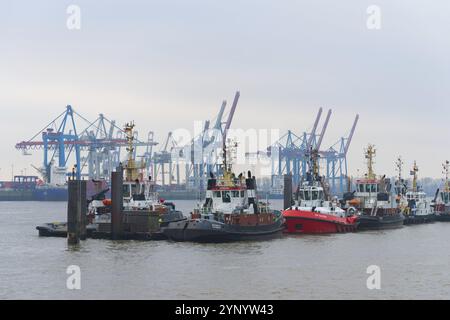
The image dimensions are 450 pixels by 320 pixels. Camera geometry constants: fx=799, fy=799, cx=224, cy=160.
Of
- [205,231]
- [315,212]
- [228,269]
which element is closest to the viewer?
[228,269]

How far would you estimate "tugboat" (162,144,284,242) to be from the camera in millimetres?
54969

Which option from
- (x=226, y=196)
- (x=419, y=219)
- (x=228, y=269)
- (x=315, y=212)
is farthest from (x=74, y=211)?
(x=419, y=219)

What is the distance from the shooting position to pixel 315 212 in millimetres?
67938

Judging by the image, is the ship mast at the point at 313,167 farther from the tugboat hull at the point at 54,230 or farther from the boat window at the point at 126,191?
the tugboat hull at the point at 54,230

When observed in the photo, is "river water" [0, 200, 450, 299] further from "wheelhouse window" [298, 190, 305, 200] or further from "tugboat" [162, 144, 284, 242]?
"wheelhouse window" [298, 190, 305, 200]

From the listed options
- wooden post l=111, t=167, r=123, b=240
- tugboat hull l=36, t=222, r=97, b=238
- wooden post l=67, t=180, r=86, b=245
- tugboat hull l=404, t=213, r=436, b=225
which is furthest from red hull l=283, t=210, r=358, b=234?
tugboat hull l=404, t=213, r=436, b=225

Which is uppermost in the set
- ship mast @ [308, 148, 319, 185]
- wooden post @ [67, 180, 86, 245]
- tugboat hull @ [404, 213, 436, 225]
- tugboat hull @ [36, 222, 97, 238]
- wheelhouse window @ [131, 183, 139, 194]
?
ship mast @ [308, 148, 319, 185]

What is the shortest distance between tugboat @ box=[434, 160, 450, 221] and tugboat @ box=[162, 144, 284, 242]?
42.7 m

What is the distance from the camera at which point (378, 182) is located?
81125mm

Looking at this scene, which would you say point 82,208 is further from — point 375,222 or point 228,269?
point 375,222

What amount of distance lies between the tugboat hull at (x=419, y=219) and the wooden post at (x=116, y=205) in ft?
140

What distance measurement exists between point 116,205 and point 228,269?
15.3 metres
